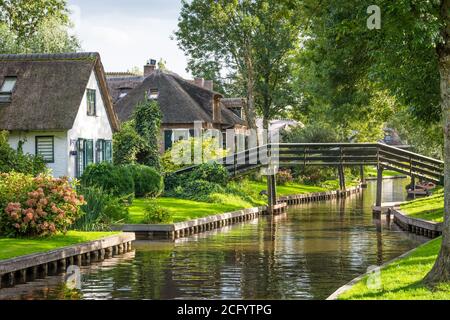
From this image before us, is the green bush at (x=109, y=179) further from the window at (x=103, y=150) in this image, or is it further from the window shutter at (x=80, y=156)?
the window at (x=103, y=150)

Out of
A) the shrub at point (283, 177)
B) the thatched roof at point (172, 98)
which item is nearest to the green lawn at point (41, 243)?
the thatched roof at point (172, 98)

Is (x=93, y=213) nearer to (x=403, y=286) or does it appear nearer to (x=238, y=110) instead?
(x=403, y=286)

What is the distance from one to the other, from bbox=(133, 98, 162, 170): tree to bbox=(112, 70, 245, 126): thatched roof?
45.6 feet

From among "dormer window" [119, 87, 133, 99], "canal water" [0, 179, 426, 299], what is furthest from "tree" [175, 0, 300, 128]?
"canal water" [0, 179, 426, 299]

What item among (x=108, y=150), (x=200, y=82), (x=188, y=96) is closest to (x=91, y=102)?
(x=108, y=150)

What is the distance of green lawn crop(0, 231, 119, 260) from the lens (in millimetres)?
22000

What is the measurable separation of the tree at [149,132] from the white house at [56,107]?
220cm

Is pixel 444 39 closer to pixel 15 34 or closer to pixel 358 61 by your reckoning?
pixel 358 61

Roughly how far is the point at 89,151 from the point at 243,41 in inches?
1083

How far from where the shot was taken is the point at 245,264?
2442 centimetres

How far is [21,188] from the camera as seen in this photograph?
1025 inches
